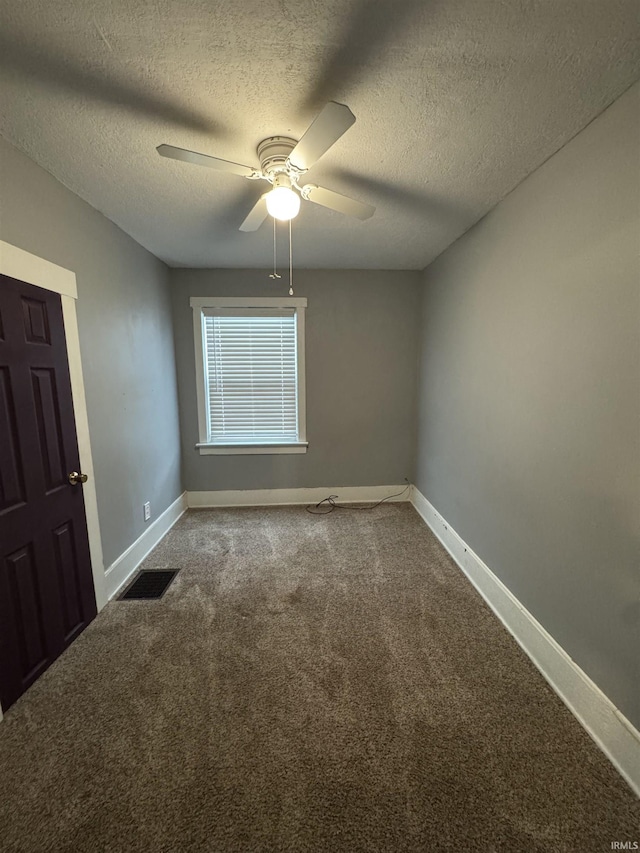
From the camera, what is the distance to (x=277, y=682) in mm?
1606

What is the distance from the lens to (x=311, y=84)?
122 cm

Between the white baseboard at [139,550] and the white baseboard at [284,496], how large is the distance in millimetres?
275

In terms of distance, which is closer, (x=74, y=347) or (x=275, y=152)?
(x=275, y=152)

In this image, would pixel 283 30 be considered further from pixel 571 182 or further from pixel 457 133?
pixel 571 182

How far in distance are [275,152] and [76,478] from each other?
195 cm

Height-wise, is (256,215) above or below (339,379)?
above

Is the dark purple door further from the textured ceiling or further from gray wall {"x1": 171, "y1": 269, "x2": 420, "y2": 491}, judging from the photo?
A: gray wall {"x1": 171, "y1": 269, "x2": 420, "y2": 491}

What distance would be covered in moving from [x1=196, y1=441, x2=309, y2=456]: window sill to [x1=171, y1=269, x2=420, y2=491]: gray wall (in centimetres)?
6

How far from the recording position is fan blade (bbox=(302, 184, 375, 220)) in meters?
1.59

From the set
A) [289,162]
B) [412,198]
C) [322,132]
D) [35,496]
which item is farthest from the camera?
[412,198]

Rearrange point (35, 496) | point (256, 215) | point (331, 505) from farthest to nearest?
point (331, 505) → point (256, 215) → point (35, 496)

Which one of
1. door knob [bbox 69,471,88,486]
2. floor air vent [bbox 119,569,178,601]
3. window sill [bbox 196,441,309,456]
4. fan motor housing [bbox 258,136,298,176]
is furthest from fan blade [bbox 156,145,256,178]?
window sill [bbox 196,441,309,456]

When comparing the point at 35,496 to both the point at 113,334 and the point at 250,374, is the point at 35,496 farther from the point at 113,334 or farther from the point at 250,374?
the point at 250,374

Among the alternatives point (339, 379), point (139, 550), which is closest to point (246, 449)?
point (339, 379)
